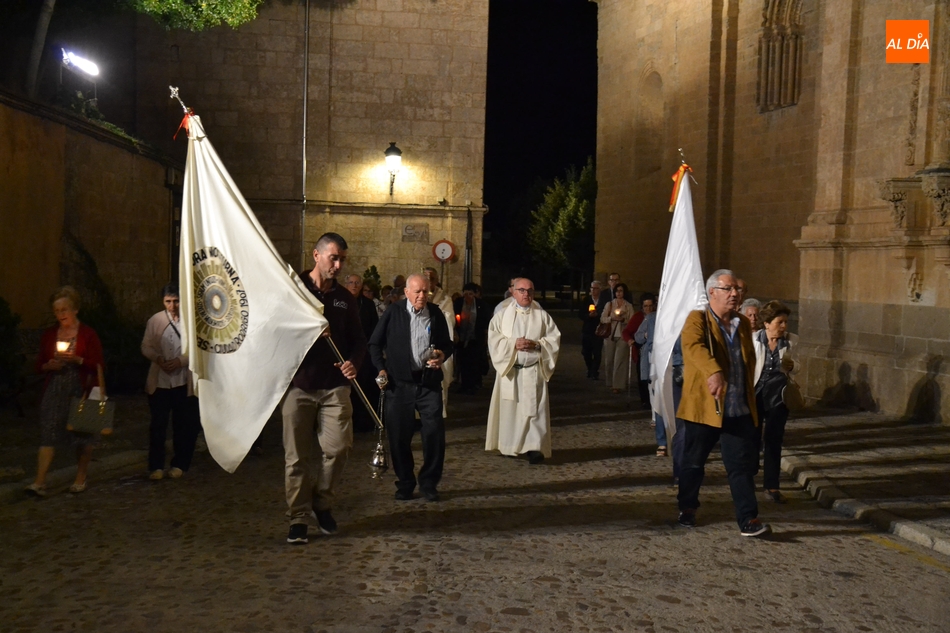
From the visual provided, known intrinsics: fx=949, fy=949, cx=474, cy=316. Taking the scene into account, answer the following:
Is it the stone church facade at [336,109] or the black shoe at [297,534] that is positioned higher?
the stone church facade at [336,109]

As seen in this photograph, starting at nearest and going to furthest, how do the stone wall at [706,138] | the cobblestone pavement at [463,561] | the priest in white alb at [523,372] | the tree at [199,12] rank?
the cobblestone pavement at [463,561], the priest in white alb at [523,372], the tree at [199,12], the stone wall at [706,138]

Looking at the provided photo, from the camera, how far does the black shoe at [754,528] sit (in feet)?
22.0

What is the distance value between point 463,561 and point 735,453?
2.13 meters

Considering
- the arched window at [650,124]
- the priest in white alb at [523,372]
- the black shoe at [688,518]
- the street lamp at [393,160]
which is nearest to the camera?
the black shoe at [688,518]

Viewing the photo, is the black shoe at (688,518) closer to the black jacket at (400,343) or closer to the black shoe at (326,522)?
the black jacket at (400,343)

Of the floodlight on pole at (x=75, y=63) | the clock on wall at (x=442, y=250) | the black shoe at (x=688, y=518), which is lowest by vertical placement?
the black shoe at (x=688, y=518)

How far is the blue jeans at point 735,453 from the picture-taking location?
6.70 m

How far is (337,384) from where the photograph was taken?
21.3 feet

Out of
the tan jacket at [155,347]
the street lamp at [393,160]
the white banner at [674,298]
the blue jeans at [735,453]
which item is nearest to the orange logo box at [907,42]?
the white banner at [674,298]

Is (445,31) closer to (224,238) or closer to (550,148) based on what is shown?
(224,238)

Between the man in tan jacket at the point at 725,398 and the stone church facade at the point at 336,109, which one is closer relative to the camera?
the man in tan jacket at the point at 725,398

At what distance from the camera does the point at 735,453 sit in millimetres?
6742

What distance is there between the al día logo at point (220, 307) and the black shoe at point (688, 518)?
345 cm

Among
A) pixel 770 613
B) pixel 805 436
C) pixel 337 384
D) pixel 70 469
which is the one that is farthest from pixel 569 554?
pixel 805 436
